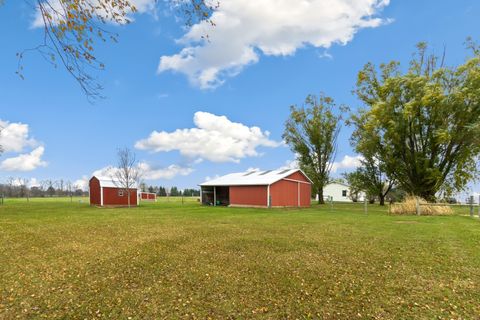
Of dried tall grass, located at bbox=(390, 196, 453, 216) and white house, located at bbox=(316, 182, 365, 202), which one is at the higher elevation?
dried tall grass, located at bbox=(390, 196, 453, 216)

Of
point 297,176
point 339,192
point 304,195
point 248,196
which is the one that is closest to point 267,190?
point 248,196

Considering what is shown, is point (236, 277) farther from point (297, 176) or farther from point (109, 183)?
point (109, 183)

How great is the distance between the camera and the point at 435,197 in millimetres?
25922

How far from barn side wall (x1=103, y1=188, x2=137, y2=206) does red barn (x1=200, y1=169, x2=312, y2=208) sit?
9.81 meters

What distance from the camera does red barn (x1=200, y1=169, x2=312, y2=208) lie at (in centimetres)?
2825

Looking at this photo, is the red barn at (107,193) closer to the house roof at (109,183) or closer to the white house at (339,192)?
the house roof at (109,183)

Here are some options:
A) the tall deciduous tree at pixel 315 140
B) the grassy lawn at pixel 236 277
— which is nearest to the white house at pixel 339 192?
the tall deciduous tree at pixel 315 140

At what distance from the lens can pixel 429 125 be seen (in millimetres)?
25359

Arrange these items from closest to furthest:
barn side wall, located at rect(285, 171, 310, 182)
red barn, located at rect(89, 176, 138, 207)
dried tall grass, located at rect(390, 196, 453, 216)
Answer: dried tall grass, located at rect(390, 196, 453, 216) < barn side wall, located at rect(285, 171, 310, 182) < red barn, located at rect(89, 176, 138, 207)

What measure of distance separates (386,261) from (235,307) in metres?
4.26

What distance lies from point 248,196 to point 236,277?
23324mm

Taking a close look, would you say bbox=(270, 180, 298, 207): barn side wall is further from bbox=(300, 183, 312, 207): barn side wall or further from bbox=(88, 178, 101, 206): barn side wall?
bbox=(88, 178, 101, 206): barn side wall

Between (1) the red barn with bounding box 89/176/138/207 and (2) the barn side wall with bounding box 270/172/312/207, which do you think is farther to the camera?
(1) the red barn with bounding box 89/176/138/207

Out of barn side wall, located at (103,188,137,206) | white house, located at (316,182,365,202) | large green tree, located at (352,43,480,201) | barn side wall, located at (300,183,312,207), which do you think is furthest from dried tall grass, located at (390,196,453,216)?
white house, located at (316,182,365,202)
